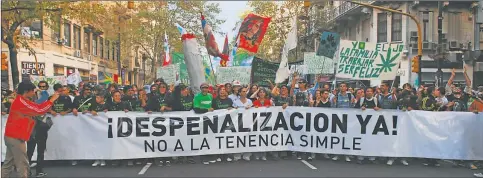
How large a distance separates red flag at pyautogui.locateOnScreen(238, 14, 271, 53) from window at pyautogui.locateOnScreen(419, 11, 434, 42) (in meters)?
19.6

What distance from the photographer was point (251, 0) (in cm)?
3666

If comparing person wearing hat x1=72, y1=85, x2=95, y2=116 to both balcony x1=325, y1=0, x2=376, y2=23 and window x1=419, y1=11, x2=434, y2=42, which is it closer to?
window x1=419, y1=11, x2=434, y2=42

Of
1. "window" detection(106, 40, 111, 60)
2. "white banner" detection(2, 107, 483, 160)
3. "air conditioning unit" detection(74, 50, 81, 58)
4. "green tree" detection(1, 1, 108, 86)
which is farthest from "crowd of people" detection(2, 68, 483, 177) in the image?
"window" detection(106, 40, 111, 60)

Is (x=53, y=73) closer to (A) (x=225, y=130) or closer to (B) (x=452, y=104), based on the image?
(A) (x=225, y=130)

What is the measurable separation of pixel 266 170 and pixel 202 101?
2.10 metres

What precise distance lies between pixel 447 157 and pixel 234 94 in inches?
182

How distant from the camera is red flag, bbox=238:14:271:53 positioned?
14258 mm

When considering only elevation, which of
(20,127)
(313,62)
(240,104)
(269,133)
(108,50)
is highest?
(108,50)

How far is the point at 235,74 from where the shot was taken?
713 inches

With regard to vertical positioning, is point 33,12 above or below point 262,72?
above

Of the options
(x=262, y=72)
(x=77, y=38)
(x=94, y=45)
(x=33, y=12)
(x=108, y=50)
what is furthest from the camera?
(x=108, y=50)

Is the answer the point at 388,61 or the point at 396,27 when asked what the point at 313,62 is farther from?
the point at 396,27

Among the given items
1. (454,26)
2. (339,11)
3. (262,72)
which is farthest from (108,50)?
(262,72)

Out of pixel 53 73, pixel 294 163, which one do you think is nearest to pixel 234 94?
pixel 294 163
